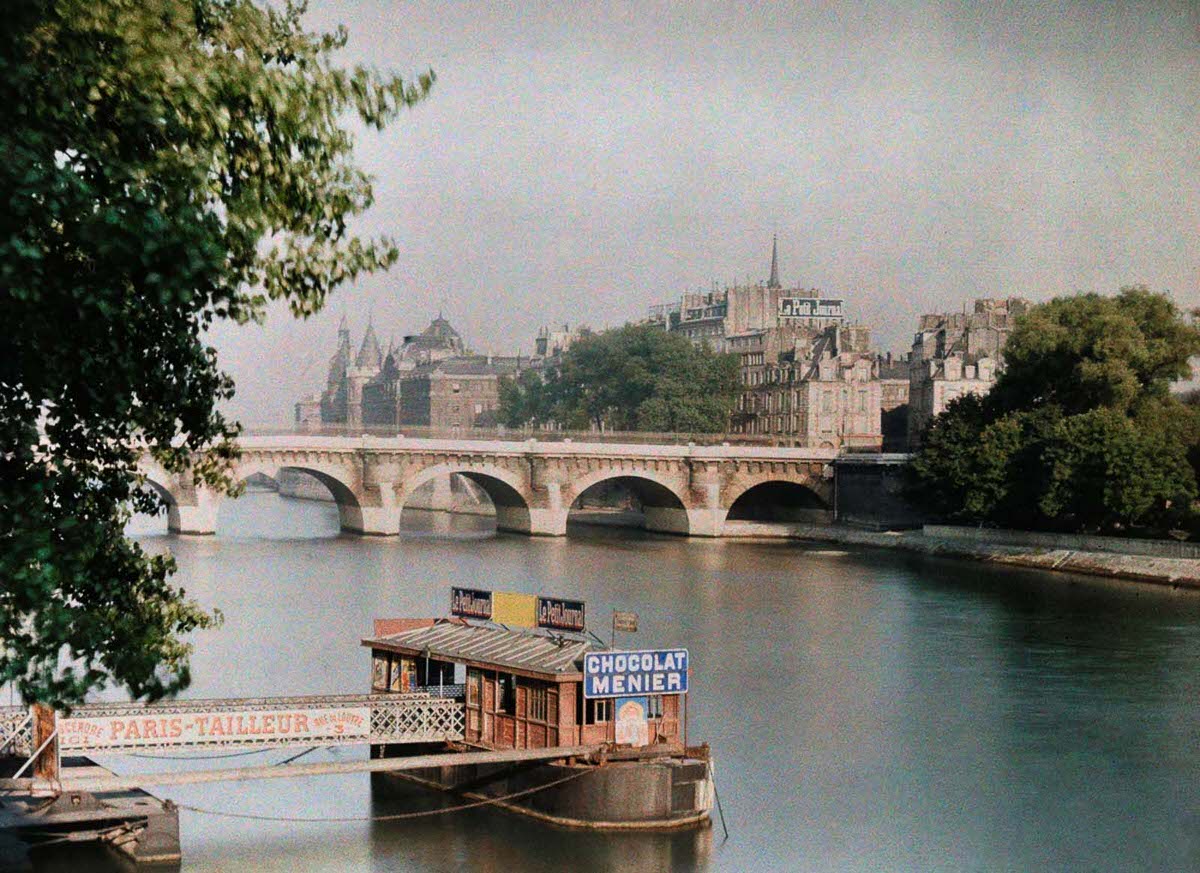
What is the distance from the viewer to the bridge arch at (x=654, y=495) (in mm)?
95438

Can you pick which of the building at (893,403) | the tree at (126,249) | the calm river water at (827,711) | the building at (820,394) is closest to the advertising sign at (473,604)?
the calm river water at (827,711)

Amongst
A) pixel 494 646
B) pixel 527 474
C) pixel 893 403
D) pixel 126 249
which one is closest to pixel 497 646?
pixel 494 646

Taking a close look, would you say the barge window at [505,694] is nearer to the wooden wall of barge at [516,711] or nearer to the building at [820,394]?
the wooden wall of barge at [516,711]

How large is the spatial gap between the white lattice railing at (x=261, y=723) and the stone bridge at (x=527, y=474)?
199ft

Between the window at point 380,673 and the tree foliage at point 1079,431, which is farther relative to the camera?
the tree foliage at point 1079,431

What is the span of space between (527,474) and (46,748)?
231 ft

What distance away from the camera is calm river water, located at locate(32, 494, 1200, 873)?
1046 inches

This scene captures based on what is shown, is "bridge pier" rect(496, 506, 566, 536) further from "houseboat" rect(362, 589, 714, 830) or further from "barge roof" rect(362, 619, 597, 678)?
"houseboat" rect(362, 589, 714, 830)

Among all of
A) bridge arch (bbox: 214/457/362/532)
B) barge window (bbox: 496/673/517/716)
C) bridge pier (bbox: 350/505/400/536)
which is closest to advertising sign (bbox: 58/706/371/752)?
barge window (bbox: 496/673/517/716)

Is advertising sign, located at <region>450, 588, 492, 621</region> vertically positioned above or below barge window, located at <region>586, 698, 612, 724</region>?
above

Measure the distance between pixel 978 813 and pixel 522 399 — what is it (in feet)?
400

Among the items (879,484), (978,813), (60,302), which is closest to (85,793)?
(60,302)

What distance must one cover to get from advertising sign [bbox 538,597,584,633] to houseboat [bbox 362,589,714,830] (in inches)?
17.6

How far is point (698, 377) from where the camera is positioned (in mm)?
127750
